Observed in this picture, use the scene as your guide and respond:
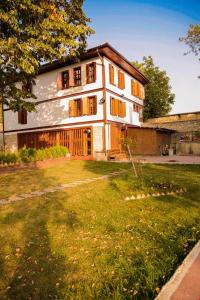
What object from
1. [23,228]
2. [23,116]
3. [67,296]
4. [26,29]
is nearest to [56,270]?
[67,296]

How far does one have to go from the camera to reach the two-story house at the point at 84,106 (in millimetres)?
19797

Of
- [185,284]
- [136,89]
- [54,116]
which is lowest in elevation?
[185,284]

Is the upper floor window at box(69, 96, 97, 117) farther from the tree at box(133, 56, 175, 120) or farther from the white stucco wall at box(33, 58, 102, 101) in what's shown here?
the tree at box(133, 56, 175, 120)

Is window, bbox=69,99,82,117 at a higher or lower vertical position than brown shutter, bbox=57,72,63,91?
lower

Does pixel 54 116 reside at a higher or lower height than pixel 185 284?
higher

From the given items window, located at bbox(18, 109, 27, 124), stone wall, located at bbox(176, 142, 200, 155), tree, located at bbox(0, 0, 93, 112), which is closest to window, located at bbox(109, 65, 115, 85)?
tree, located at bbox(0, 0, 93, 112)

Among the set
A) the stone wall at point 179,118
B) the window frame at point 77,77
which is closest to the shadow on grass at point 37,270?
the window frame at point 77,77

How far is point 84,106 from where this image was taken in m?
20.7

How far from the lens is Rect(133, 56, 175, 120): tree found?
4009cm

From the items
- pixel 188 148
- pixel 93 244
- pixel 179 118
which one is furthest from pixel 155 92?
pixel 93 244

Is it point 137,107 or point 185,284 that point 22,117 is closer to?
point 137,107

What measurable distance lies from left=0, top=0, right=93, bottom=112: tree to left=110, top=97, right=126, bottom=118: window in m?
7.84

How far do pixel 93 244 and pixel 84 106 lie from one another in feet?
57.7

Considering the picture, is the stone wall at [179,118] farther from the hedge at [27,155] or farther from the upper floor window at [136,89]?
the hedge at [27,155]
